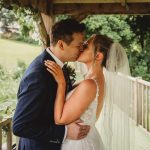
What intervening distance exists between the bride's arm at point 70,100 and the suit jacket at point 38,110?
0.11 feet

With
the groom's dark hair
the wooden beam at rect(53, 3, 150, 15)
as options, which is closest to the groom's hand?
the groom's dark hair

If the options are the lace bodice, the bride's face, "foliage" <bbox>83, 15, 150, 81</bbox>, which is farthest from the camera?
"foliage" <bbox>83, 15, 150, 81</bbox>

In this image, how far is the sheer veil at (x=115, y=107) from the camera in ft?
12.1

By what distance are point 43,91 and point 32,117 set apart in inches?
6.5

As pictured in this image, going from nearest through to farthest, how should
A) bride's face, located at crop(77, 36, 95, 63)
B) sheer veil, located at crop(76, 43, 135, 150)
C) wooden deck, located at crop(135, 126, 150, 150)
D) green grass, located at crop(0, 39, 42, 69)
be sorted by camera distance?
bride's face, located at crop(77, 36, 95, 63) < sheer veil, located at crop(76, 43, 135, 150) < wooden deck, located at crop(135, 126, 150, 150) < green grass, located at crop(0, 39, 42, 69)

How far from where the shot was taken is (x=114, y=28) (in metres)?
15.2

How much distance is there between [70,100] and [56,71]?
0.70ft

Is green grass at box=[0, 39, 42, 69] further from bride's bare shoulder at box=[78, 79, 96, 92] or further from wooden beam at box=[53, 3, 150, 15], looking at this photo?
bride's bare shoulder at box=[78, 79, 96, 92]

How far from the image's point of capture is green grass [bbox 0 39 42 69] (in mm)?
30227

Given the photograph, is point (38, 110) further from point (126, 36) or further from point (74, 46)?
point (126, 36)

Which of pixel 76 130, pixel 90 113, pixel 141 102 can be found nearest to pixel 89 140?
pixel 90 113

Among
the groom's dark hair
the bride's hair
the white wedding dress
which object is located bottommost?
the white wedding dress

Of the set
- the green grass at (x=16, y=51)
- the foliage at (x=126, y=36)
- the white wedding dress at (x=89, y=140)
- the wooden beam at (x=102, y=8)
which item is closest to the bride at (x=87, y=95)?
the white wedding dress at (x=89, y=140)

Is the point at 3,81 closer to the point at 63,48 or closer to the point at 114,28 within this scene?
the point at 114,28
